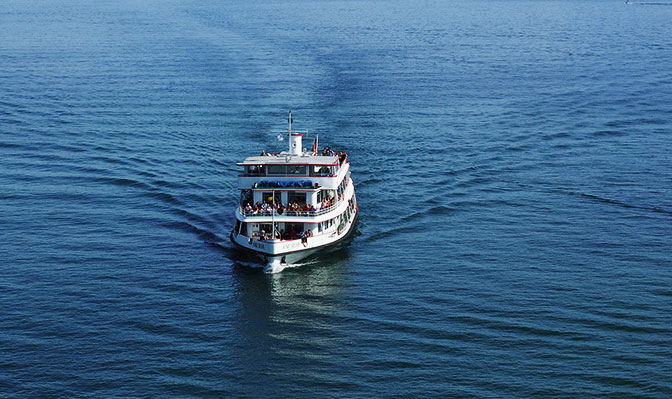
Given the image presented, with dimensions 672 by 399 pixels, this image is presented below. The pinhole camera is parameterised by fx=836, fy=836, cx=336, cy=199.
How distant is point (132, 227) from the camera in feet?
269

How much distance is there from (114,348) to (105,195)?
116ft

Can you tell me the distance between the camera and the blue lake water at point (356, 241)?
2202 inches

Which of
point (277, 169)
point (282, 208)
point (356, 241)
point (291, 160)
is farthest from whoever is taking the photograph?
point (356, 241)

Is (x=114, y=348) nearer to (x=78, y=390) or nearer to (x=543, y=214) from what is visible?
(x=78, y=390)

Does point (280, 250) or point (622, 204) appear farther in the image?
point (622, 204)

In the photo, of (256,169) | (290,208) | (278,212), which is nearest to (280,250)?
(278,212)

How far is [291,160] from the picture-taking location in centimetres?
8006

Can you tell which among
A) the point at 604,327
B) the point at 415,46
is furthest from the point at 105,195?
the point at 415,46

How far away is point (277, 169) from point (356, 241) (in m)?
10.3

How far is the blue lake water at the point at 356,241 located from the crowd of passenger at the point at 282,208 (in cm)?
450

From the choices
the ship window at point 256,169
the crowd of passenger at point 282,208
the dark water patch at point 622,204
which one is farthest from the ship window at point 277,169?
the dark water patch at point 622,204

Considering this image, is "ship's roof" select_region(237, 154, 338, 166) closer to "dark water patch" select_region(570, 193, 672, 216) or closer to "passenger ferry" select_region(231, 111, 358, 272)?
"passenger ferry" select_region(231, 111, 358, 272)

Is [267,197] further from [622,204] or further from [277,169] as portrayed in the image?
[622,204]

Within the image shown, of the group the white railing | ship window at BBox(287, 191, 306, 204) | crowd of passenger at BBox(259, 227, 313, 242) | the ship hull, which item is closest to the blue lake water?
the ship hull
